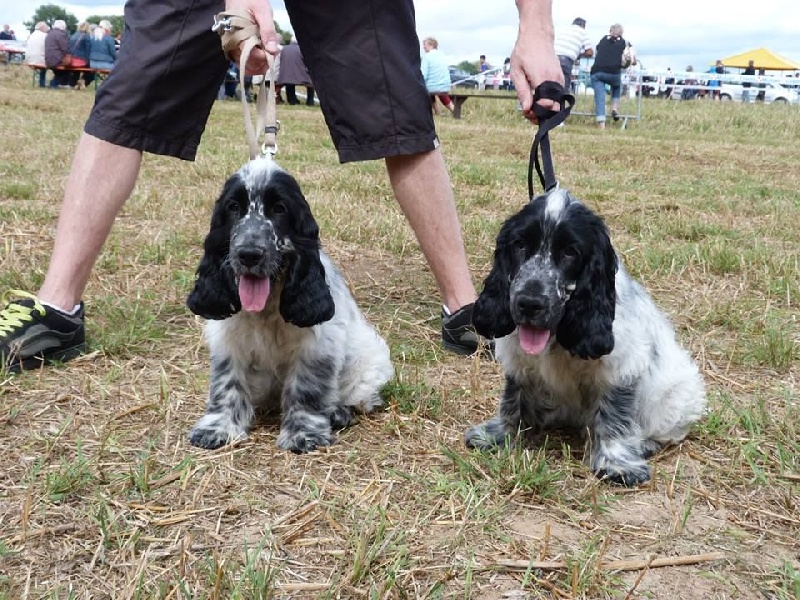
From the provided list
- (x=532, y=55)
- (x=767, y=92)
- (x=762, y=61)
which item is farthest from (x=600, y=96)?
(x=762, y=61)

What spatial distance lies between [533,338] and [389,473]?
67 cm

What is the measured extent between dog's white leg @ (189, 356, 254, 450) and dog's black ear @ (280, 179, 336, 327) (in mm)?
378

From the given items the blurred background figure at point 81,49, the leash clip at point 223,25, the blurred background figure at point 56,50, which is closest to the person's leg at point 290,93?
the blurred background figure at point 81,49

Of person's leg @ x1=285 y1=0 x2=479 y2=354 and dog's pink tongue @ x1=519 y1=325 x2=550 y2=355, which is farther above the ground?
person's leg @ x1=285 y1=0 x2=479 y2=354

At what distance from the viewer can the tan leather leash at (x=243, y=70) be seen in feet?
10.4

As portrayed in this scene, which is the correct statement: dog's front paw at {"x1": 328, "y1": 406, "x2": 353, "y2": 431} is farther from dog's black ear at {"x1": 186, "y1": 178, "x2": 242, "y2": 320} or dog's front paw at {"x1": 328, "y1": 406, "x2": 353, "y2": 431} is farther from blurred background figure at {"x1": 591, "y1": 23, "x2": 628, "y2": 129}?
blurred background figure at {"x1": 591, "y1": 23, "x2": 628, "y2": 129}

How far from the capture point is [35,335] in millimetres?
3631

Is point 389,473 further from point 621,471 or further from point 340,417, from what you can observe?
point 621,471

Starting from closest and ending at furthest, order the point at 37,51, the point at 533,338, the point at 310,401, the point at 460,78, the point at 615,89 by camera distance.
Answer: the point at 533,338 < the point at 310,401 < the point at 615,89 < the point at 37,51 < the point at 460,78

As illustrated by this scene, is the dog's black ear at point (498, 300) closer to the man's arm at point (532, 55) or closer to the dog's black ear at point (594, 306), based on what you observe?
the dog's black ear at point (594, 306)

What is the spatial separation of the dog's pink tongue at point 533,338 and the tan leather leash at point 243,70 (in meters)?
1.15

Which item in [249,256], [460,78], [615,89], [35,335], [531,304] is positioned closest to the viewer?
[531,304]

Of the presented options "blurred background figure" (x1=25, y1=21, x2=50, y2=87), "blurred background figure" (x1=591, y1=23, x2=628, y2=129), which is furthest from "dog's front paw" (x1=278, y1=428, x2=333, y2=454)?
"blurred background figure" (x1=25, y1=21, x2=50, y2=87)

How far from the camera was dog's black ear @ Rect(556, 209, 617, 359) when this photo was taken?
2.69m
